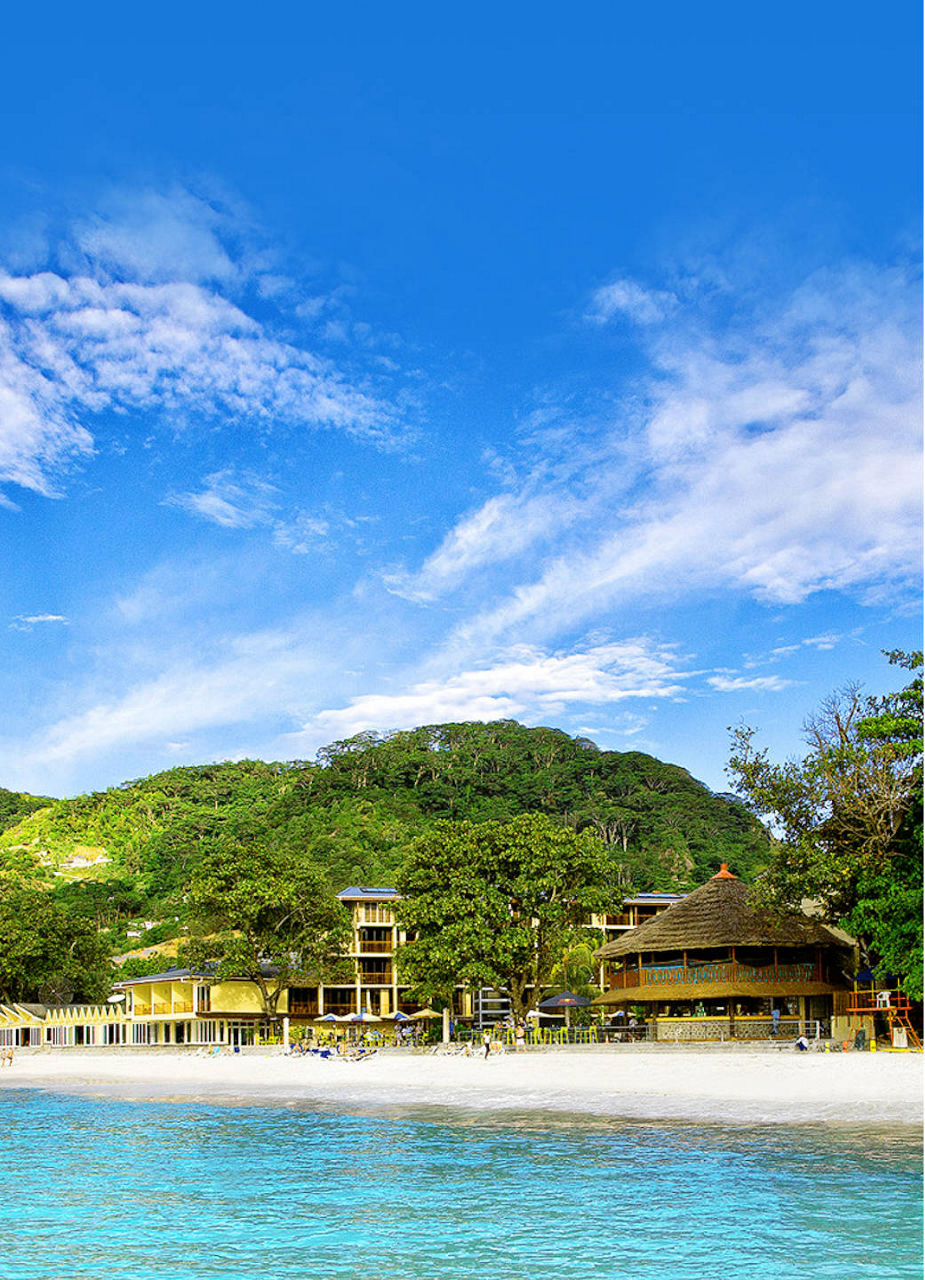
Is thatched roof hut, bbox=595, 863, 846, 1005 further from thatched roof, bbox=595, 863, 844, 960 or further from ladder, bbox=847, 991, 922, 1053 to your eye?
ladder, bbox=847, 991, 922, 1053

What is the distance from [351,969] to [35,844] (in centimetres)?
8154

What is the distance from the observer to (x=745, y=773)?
31.0m

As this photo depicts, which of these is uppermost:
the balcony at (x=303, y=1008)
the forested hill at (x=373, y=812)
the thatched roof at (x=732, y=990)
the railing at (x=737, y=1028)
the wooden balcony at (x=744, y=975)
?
the forested hill at (x=373, y=812)

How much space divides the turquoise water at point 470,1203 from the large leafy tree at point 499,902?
18634mm

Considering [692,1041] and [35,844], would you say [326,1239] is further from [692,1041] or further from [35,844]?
[35,844]

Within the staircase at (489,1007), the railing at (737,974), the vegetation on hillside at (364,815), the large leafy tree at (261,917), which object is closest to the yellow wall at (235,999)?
the large leafy tree at (261,917)

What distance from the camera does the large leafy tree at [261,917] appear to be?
45219 mm

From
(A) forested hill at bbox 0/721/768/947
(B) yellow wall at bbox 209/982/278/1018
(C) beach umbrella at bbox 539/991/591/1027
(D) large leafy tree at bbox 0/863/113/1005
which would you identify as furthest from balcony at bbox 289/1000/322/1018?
(C) beach umbrella at bbox 539/991/591/1027

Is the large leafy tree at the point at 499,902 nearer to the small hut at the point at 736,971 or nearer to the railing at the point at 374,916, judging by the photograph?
the small hut at the point at 736,971

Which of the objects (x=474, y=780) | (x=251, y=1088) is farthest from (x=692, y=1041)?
(x=474, y=780)

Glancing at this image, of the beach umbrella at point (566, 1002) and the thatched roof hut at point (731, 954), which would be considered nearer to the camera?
the thatched roof hut at point (731, 954)

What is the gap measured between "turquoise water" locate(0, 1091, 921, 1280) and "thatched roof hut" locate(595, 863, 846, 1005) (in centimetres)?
1670

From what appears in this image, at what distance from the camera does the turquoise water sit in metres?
10.5

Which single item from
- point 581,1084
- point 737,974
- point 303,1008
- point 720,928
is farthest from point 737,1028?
point 303,1008
